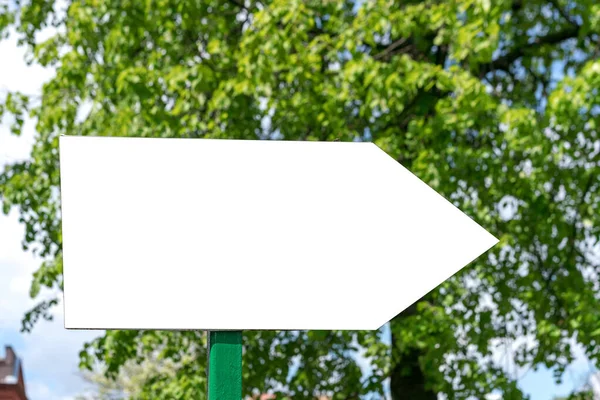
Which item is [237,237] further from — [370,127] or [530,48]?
[530,48]

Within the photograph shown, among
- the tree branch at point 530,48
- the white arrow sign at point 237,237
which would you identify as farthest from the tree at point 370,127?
the white arrow sign at point 237,237

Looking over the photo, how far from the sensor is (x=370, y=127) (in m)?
9.50

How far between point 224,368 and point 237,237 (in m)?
0.27

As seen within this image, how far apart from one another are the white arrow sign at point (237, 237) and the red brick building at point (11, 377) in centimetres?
785

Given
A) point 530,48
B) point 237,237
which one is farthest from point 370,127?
point 237,237

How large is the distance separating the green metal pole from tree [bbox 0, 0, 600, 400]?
6479 mm

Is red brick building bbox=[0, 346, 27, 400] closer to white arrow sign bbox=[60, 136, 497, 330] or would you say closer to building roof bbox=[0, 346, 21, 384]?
building roof bbox=[0, 346, 21, 384]

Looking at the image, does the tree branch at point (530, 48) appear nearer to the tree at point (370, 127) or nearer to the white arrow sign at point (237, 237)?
the tree at point (370, 127)

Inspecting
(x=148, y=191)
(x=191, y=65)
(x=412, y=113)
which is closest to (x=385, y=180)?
(x=148, y=191)

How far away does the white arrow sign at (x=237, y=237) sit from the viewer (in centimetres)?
176

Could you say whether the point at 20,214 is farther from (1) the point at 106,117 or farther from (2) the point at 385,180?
(2) the point at 385,180

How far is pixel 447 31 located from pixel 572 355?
3.50 meters

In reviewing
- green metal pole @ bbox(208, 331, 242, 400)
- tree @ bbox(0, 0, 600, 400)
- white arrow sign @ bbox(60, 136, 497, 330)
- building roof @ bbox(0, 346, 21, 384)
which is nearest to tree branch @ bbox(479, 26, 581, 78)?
tree @ bbox(0, 0, 600, 400)

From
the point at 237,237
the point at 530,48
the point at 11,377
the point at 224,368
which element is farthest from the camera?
the point at 530,48
